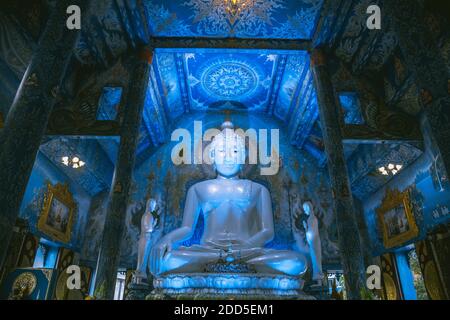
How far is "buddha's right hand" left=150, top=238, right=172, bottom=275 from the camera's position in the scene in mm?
5625

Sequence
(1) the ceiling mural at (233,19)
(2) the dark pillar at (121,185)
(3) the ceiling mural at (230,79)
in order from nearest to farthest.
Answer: (2) the dark pillar at (121,185), (1) the ceiling mural at (233,19), (3) the ceiling mural at (230,79)

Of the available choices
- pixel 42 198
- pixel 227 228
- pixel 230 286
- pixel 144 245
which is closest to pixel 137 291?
pixel 144 245

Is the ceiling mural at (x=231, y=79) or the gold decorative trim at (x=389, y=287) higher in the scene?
the ceiling mural at (x=231, y=79)

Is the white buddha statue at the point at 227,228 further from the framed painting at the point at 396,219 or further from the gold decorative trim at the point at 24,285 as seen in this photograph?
the framed painting at the point at 396,219

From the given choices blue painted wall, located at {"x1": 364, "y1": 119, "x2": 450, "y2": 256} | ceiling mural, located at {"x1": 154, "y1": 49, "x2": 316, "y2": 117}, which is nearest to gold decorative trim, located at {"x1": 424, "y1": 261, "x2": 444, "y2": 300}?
blue painted wall, located at {"x1": 364, "y1": 119, "x2": 450, "y2": 256}

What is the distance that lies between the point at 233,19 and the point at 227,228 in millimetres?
4635

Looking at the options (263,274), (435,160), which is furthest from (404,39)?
(263,274)

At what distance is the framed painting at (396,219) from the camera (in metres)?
7.00

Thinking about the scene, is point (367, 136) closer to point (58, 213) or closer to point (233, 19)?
point (233, 19)

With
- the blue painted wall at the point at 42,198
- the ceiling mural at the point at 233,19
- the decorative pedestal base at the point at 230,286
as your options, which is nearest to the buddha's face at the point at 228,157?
the ceiling mural at the point at 233,19

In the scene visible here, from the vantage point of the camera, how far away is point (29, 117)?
3.48 m

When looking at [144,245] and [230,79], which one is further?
[230,79]

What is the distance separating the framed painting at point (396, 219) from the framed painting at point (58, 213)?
8171 millimetres

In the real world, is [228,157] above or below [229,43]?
below
